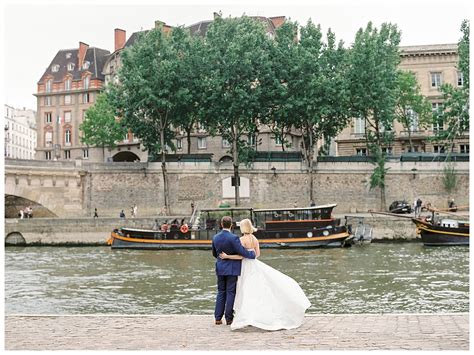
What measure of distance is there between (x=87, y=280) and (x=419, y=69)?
40383 millimetres

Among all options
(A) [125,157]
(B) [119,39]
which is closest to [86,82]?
(B) [119,39]

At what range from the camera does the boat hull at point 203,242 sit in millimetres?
36562

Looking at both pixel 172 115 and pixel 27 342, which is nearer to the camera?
pixel 27 342

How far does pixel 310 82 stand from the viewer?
45.9 meters

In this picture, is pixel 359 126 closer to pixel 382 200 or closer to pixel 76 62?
pixel 382 200

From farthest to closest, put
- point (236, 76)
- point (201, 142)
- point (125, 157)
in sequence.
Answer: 1. point (125, 157)
2. point (201, 142)
3. point (236, 76)

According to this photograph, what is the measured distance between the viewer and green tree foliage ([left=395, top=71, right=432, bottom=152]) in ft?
170

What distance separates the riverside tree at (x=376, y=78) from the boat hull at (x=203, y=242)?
11.7m

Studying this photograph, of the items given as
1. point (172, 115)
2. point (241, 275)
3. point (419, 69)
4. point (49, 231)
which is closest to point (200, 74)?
point (172, 115)

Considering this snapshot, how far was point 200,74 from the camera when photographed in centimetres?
4725

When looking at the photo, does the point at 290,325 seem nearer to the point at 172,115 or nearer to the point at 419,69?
the point at 172,115

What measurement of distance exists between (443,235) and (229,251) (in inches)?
1110

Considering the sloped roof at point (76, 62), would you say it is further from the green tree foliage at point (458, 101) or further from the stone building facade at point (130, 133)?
the green tree foliage at point (458, 101)

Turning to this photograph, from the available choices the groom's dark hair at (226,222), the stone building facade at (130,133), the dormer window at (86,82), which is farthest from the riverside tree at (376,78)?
the groom's dark hair at (226,222)
